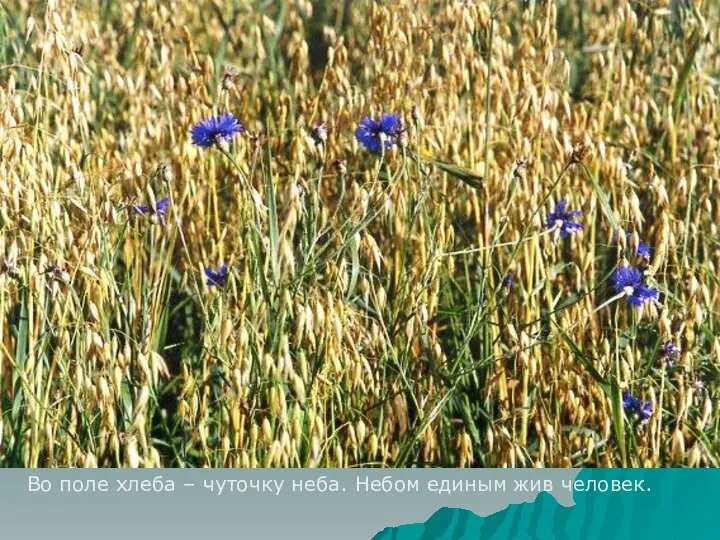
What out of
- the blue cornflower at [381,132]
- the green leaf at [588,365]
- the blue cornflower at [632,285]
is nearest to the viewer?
the green leaf at [588,365]

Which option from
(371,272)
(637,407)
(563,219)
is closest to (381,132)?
(371,272)

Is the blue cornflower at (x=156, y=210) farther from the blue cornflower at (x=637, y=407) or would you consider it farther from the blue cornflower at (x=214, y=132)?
the blue cornflower at (x=637, y=407)

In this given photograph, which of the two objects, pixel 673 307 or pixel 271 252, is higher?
pixel 271 252

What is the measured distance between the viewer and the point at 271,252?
1.92 metres

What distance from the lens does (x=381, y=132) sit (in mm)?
2193

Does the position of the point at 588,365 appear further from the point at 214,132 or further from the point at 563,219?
the point at 214,132

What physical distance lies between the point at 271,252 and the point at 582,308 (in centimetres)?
71

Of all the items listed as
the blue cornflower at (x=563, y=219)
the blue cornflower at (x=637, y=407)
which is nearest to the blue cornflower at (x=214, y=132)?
the blue cornflower at (x=563, y=219)

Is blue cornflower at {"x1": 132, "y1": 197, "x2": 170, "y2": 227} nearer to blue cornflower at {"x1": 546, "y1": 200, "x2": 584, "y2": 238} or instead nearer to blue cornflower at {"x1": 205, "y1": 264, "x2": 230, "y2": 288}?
blue cornflower at {"x1": 205, "y1": 264, "x2": 230, "y2": 288}

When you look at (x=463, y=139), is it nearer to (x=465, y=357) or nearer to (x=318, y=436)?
(x=465, y=357)

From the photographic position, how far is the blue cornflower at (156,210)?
2.18 m

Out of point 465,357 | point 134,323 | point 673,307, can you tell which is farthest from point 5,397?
point 673,307

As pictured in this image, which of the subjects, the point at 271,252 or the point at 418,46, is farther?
the point at 418,46

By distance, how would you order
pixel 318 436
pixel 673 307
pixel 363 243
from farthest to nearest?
pixel 673 307 < pixel 363 243 < pixel 318 436
